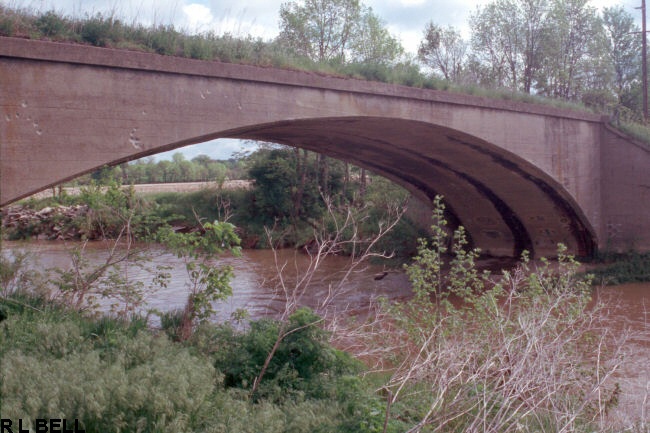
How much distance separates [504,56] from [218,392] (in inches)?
813

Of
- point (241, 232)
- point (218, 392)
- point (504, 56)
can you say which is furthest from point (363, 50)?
point (218, 392)

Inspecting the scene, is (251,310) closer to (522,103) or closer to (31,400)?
(522,103)

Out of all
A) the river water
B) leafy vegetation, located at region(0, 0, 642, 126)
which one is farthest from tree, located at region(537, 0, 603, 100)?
the river water

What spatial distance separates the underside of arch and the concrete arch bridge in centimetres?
4

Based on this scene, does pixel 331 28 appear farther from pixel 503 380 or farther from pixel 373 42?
pixel 503 380

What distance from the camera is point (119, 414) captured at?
334 centimetres

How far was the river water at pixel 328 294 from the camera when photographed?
22.9 feet

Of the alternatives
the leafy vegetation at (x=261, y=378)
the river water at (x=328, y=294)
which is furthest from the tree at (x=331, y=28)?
the leafy vegetation at (x=261, y=378)

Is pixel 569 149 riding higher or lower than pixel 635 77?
lower

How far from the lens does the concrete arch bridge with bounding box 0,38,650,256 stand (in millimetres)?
5848

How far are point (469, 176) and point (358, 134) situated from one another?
14.0ft

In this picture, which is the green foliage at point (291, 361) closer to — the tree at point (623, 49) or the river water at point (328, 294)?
the river water at point (328, 294)

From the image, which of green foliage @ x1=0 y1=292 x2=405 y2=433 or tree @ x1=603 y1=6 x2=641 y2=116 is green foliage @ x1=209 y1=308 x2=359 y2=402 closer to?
green foliage @ x1=0 y1=292 x2=405 y2=433

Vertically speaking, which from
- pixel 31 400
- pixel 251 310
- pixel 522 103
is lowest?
pixel 251 310
